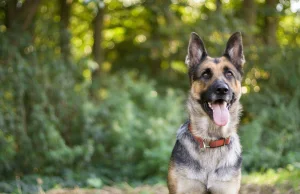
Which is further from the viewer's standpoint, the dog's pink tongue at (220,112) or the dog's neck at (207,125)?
the dog's neck at (207,125)

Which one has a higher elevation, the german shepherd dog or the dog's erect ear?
the dog's erect ear

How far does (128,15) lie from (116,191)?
10070 millimetres

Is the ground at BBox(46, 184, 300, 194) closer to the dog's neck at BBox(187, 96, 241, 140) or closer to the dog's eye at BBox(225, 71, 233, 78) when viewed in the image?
the dog's neck at BBox(187, 96, 241, 140)

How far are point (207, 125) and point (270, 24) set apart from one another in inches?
458

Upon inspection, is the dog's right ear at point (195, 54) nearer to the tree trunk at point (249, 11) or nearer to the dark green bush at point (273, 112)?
the dark green bush at point (273, 112)

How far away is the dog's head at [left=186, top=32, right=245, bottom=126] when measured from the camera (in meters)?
4.88

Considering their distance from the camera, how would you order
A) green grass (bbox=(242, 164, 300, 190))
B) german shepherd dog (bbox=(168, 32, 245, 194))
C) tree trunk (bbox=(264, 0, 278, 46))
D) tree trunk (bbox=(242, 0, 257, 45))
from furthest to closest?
tree trunk (bbox=(242, 0, 257, 45))
tree trunk (bbox=(264, 0, 278, 46))
green grass (bbox=(242, 164, 300, 190))
german shepherd dog (bbox=(168, 32, 245, 194))

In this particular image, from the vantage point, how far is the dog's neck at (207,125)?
5.08m

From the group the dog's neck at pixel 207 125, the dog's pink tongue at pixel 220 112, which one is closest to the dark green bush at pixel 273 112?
the dog's neck at pixel 207 125

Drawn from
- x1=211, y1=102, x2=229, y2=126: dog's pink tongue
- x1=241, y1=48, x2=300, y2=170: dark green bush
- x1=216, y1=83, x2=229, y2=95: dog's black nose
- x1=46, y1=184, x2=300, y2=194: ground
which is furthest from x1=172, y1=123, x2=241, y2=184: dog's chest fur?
x1=241, y1=48, x2=300, y2=170: dark green bush

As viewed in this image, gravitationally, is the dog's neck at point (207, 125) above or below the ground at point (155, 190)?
above

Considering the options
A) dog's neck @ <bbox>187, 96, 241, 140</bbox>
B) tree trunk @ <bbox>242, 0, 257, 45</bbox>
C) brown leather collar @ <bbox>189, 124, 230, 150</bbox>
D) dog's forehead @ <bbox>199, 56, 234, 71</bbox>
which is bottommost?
brown leather collar @ <bbox>189, 124, 230, 150</bbox>

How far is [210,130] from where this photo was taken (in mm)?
5098

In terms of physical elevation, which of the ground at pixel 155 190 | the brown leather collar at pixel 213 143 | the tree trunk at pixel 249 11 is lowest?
the ground at pixel 155 190
